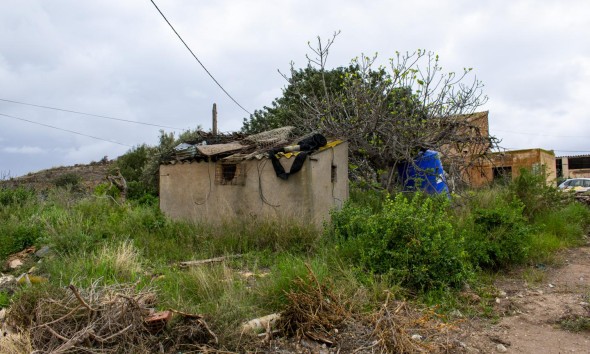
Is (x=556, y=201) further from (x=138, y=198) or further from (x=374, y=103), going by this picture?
(x=138, y=198)

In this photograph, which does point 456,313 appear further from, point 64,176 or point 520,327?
point 64,176

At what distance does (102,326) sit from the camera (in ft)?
10.5

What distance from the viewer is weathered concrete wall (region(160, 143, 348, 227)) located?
7.38 m

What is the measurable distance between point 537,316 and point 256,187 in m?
5.08

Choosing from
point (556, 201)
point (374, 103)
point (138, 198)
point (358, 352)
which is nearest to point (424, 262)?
point (358, 352)

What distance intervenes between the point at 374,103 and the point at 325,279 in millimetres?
5899

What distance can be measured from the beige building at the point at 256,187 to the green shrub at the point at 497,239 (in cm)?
252

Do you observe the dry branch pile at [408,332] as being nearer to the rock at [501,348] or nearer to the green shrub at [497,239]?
the rock at [501,348]

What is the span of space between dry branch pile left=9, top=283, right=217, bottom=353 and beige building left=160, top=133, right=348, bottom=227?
3829 mm

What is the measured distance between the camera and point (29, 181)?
67.1 feet

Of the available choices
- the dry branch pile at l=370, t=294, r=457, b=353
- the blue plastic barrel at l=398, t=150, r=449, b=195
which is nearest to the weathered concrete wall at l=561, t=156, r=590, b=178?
the blue plastic barrel at l=398, t=150, r=449, b=195

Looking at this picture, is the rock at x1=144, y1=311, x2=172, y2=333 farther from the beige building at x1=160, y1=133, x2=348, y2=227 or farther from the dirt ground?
the beige building at x1=160, y1=133, x2=348, y2=227

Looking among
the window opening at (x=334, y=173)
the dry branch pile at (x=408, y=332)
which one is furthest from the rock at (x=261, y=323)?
the window opening at (x=334, y=173)

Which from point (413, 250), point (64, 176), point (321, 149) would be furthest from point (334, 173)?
point (64, 176)
